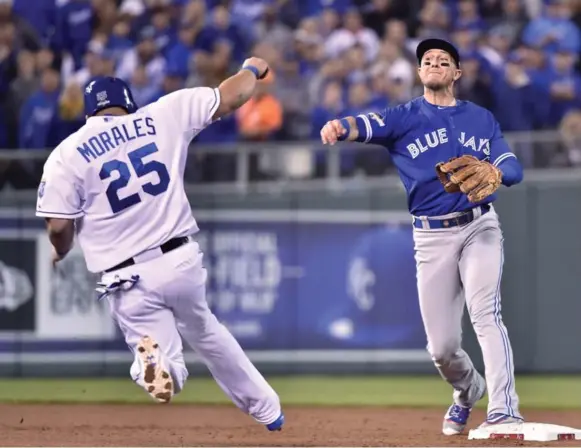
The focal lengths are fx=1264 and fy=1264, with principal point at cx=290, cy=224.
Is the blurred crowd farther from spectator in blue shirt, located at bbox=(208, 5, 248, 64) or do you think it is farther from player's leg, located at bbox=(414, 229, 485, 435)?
player's leg, located at bbox=(414, 229, 485, 435)

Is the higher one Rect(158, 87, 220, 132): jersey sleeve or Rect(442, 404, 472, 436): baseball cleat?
Rect(158, 87, 220, 132): jersey sleeve

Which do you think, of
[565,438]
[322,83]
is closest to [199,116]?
[565,438]

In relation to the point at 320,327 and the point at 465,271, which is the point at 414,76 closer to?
the point at 320,327

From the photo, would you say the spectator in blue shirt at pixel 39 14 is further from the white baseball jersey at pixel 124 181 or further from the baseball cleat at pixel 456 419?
the baseball cleat at pixel 456 419

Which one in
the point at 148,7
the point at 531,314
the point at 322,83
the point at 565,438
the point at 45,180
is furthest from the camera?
the point at 148,7

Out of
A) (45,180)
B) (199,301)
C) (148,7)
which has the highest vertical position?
(148,7)

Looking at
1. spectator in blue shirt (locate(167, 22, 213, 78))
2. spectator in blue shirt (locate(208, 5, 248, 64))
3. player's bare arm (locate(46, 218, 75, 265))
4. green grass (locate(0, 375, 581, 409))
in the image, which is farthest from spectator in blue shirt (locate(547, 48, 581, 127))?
player's bare arm (locate(46, 218, 75, 265))
